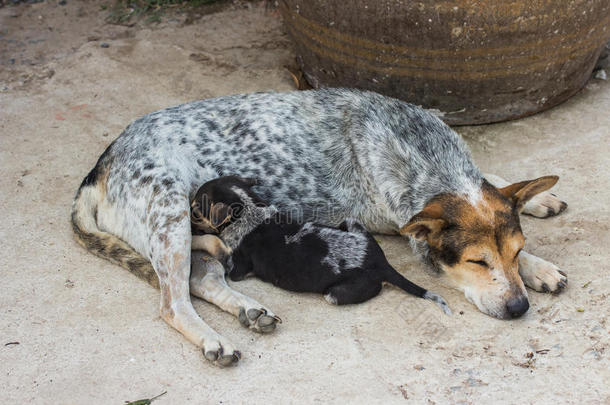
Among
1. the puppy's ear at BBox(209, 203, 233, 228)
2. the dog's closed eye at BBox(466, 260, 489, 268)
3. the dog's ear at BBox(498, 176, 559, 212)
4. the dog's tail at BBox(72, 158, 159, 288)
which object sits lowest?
the dog's tail at BBox(72, 158, 159, 288)

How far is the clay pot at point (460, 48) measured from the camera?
4801 millimetres

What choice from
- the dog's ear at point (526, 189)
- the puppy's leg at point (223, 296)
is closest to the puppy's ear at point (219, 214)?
the puppy's leg at point (223, 296)

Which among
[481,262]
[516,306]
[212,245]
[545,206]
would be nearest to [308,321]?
[212,245]

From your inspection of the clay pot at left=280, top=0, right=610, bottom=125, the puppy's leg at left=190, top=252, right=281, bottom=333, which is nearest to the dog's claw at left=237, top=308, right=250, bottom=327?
the puppy's leg at left=190, top=252, right=281, bottom=333

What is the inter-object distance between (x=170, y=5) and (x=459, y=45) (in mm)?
4041

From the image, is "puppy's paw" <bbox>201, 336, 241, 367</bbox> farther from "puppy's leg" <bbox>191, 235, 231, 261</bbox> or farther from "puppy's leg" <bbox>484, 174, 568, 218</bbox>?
"puppy's leg" <bbox>484, 174, 568, 218</bbox>

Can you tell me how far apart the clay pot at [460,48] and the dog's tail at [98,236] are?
208 centimetres

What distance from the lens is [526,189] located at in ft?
12.1

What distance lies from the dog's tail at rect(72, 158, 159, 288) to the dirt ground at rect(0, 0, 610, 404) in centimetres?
8

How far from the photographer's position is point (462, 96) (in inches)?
208

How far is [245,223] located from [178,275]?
529 millimetres

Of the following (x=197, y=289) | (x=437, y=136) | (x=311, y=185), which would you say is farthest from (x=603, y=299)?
(x=197, y=289)

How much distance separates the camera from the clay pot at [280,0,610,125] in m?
4.80

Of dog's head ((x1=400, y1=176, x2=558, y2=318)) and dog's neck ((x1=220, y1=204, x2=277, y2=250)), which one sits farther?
dog's neck ((x1=220, y1=204, x2=277, y2=250))
